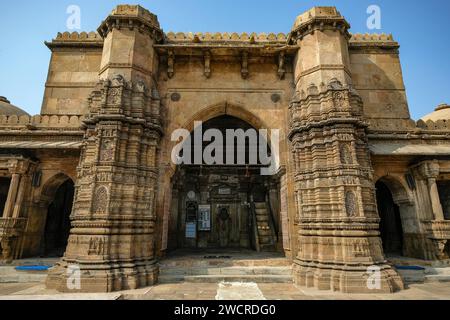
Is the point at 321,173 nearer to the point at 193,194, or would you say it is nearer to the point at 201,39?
the point at 201,39

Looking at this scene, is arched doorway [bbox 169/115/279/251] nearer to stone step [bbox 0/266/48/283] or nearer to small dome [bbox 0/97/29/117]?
stone step [bbox 0/266/48/283]

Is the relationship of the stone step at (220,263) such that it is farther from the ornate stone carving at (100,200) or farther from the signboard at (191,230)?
the signboard at (191,230)

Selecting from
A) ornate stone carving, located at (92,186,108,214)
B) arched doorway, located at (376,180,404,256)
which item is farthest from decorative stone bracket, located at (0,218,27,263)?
arched doorway, located at (376,180,404,256)

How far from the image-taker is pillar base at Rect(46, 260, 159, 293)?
7.23m

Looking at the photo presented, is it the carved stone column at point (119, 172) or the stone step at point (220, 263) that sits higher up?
the carved stone column at point (119, 172)

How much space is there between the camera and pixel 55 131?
35.6ft

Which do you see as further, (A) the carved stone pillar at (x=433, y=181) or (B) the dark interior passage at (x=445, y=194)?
(B) the dark interior passage at (x=445, y=194)

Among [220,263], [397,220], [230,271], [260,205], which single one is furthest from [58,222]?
[397,220]

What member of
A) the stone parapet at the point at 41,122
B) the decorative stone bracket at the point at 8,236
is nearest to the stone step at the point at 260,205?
the stone parapet at the point at 41,122

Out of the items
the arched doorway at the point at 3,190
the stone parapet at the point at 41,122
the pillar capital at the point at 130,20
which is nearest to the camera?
the pillar capital at the point at 130,20

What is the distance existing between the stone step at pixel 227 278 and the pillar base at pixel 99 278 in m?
0.72

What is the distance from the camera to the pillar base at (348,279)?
7199mm

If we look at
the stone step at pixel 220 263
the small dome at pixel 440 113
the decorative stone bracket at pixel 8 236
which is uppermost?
the small dome at pixel 440 113

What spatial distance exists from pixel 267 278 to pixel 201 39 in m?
10.3
